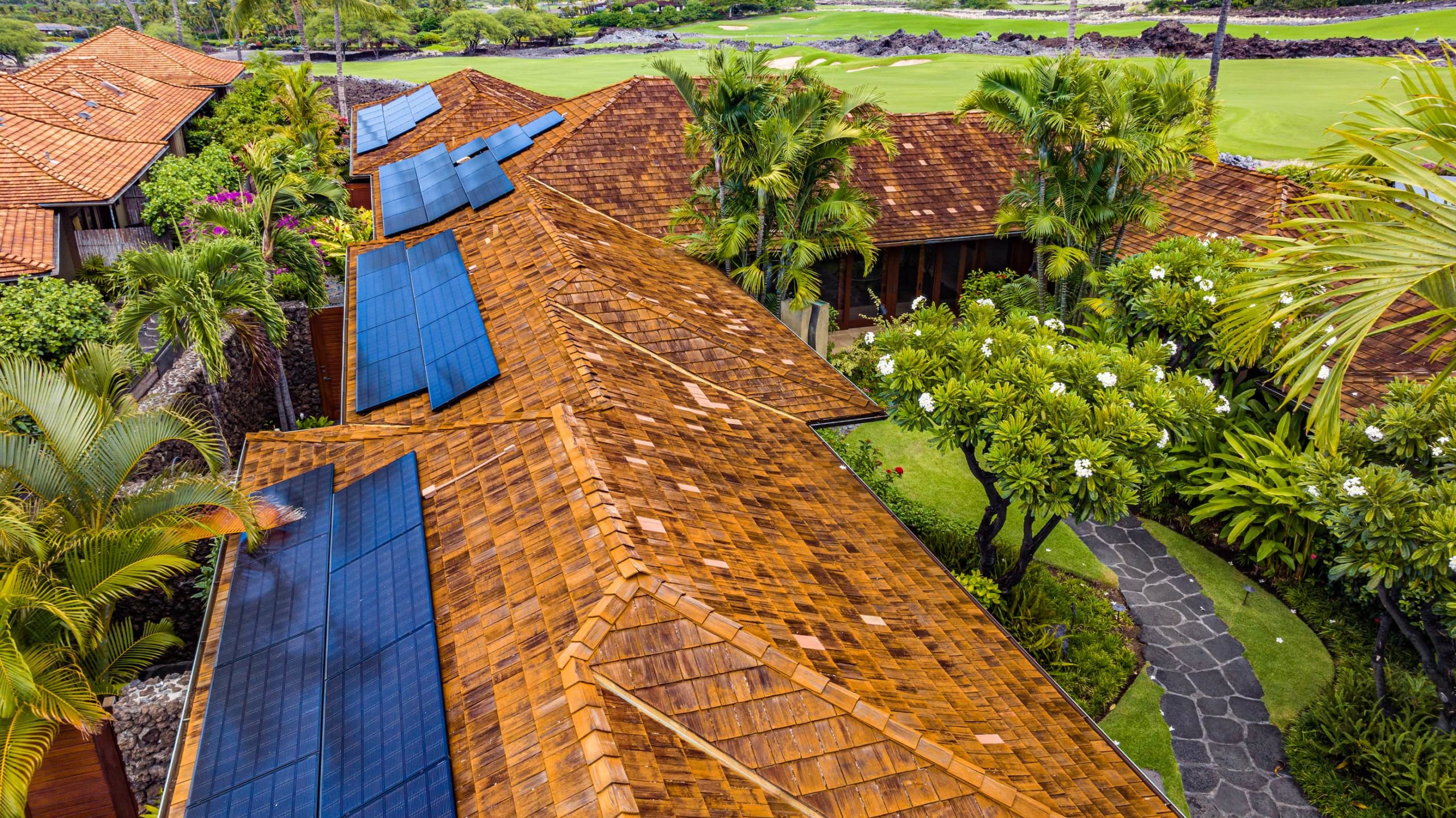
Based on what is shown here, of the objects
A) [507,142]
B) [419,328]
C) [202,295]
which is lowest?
[419,328]

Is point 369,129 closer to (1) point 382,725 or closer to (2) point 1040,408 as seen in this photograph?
(2) point 1040,408

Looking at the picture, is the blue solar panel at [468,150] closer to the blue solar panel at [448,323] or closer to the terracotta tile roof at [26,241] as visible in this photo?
the blue solar panel at [448,323]

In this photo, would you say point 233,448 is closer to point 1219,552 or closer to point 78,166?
point 78,166

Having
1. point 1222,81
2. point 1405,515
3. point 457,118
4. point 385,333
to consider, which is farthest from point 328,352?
point 1222,81

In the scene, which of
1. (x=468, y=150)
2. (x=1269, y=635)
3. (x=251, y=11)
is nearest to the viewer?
(x=1269, y=635)

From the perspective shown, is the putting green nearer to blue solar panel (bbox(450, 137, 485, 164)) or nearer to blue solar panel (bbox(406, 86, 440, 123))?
blue solar panel (bbox(406, 86, 440, 123))

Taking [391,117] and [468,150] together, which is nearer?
[468,150]

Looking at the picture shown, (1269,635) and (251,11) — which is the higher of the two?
(251,11)

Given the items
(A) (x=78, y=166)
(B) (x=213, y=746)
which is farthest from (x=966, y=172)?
(A) (x=78, y=166)
